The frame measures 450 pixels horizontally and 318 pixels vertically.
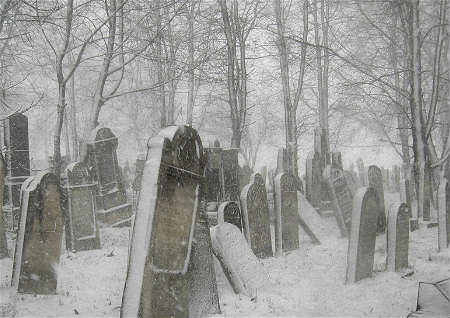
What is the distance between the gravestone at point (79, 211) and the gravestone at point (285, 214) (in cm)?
302

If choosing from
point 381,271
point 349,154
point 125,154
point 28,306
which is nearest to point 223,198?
point 381,271

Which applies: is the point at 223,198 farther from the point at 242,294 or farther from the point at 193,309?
the point at 193,309

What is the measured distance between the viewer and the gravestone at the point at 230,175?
873cm

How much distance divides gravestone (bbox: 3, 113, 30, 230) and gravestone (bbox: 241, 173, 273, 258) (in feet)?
16.0

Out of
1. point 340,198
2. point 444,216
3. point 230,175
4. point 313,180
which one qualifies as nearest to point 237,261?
point 444,216

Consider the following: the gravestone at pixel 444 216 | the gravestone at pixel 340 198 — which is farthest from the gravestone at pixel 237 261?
the gravestone at pixel 340 198

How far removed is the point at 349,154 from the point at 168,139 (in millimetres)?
47956

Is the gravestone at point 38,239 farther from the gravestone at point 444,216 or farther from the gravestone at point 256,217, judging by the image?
the gravestone at point 444,216

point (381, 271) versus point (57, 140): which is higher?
point (57, 140)

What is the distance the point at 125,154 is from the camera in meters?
41.8

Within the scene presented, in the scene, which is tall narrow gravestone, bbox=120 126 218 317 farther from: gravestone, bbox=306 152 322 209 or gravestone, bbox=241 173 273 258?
gravestone, bbox=306 152 322 209

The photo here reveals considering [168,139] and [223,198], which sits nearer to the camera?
[168,139]

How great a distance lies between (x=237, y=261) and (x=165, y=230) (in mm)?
Result: 1464

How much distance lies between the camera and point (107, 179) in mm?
8977
